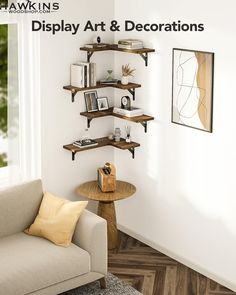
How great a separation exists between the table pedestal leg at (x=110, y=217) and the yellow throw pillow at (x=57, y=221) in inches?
27.7

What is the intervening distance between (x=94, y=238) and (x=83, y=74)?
→ 1472 mm

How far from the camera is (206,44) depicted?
4.61 metres

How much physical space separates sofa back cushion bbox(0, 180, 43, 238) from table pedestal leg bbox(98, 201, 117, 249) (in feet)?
2.31

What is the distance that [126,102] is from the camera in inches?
214

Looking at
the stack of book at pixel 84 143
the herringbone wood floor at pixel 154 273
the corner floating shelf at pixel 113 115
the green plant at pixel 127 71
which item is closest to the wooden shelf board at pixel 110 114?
the corner floating shelf at pixel 113 115

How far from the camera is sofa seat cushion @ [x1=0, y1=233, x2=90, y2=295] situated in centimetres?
414

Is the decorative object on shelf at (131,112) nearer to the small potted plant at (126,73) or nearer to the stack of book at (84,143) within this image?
the small potted plant at (126,73)

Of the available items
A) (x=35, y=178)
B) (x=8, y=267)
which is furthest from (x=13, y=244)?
(x=35, y=178)

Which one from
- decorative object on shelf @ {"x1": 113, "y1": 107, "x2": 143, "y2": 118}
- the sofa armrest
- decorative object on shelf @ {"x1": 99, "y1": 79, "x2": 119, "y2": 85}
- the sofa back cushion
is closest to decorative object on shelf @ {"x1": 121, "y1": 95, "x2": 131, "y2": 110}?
decorative object on shelf @ {"x1": 113, "y1": 107, "x2": 143, "y2": 118}

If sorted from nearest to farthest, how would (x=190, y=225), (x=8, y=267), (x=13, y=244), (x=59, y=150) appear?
(x=8, y=267) → (x=13, y=244) → (x=190, y=225) → (x=59, y=150)

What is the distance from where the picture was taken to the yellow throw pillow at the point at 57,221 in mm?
4523

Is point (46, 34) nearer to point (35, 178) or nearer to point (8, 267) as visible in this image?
point (35, 178)

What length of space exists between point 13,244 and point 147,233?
1.43 metres

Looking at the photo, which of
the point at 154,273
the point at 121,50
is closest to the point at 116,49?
the point at 121,50
